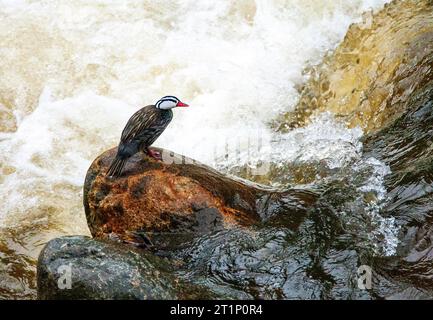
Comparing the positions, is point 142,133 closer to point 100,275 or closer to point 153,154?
point 153,154

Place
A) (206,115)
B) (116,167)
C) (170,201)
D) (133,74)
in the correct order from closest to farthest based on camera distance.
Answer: (170,201)
(116,167)
(206,115)
(133,74)

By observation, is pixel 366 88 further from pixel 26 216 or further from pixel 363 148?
pixel 26 216

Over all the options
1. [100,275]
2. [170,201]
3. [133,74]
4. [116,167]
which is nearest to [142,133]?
[116,167]

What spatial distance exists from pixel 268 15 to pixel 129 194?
6196 millimetres

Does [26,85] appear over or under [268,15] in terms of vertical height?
under

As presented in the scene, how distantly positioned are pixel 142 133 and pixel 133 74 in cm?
436

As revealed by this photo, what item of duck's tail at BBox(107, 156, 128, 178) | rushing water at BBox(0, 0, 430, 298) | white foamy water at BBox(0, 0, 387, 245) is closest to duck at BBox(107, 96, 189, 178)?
duck's tail at BBox(107, 156, 128, 178)

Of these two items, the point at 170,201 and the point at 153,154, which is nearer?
the point at 170,201

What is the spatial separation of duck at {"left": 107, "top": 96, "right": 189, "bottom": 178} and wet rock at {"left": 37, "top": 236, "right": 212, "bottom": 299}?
3.55ft

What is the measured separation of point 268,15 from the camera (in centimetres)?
1055

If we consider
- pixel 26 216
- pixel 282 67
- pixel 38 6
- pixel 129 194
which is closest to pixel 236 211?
pixel 129 194

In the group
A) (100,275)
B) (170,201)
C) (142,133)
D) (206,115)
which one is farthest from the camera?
(206,115)

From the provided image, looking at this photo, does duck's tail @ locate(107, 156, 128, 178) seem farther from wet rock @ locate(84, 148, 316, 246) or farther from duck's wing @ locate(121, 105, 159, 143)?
duck's wing @ locate(121, 105, 159, 143)

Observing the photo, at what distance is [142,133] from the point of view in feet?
18.3
